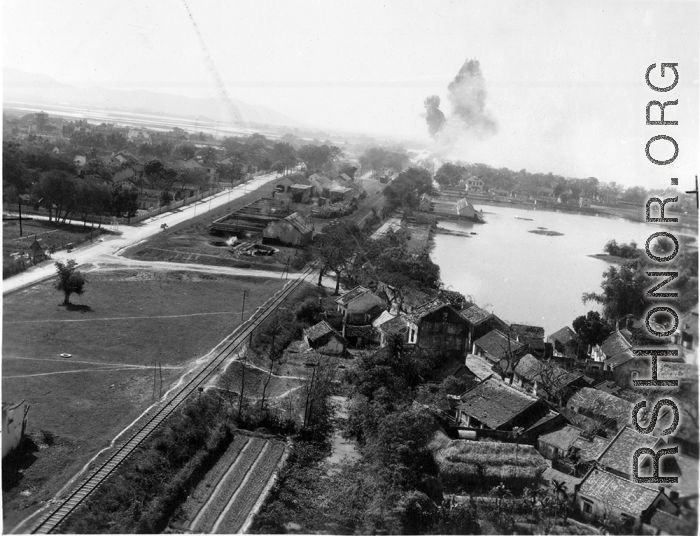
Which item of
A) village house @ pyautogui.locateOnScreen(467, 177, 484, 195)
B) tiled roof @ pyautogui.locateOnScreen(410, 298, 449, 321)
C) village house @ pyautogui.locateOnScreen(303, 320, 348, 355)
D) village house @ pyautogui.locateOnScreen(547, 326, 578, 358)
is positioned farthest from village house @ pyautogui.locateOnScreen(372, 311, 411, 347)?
village house @ pyautogui.locateOnScreen(467, 177, 484, 195)

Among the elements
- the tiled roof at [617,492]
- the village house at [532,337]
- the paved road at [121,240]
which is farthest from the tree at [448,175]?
the tiled roof at [617,492]

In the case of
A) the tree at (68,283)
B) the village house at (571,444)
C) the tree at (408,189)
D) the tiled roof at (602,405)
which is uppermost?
the tree at (408,189)

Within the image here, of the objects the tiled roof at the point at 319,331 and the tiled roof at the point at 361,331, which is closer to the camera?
the tiled roof at the point at 319,331

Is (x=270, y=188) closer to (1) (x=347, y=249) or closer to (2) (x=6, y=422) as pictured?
(1) (x=347, y=249)

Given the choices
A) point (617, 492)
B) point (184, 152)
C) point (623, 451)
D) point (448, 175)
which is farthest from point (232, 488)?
point (448, 175)

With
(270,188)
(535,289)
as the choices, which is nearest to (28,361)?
(535,289)

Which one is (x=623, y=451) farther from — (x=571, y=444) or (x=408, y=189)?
(x=408, y=189)

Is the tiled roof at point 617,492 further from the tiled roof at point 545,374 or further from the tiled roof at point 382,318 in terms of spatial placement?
the tiled roof at point 382,318

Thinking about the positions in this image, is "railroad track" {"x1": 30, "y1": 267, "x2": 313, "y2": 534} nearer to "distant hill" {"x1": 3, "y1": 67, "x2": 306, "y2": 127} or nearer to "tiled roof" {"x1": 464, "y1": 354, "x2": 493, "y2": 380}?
"tiled roof" {"x1": 464, "y1": 354, "x2": 493, "y2": 380}

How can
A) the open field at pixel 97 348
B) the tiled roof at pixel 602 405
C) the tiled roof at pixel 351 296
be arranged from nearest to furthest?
the open field at pixel 97 348, the tiled roof at pixel 602 405, the tiled roof at pixel 351 296
